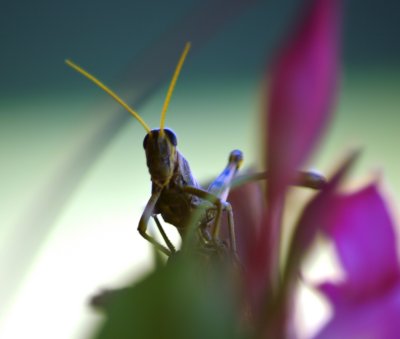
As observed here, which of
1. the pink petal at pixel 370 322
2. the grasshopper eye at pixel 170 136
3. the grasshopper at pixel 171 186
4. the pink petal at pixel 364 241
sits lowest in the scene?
the pink petal at pixel 370 322

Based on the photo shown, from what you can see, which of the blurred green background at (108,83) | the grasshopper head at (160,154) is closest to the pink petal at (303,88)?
the grasshopper head at (160,154)

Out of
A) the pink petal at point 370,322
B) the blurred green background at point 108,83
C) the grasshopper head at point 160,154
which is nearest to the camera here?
the pink petal at point 370,322

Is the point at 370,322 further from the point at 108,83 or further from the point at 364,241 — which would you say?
the point at 108,83

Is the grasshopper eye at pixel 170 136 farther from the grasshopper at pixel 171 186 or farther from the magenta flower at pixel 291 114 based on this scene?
the magenta flower at pixel 291 114

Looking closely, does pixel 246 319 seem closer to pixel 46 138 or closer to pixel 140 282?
pixel 140 282

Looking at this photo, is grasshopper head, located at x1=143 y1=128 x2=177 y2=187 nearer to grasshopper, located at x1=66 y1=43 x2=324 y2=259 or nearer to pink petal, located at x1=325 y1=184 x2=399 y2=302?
grasshopper, located at x1=66 y1=43 x2=324 y2=259

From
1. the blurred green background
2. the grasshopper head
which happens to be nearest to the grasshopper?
the grasshopper head

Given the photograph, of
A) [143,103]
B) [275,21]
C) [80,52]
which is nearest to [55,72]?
[80,52]
